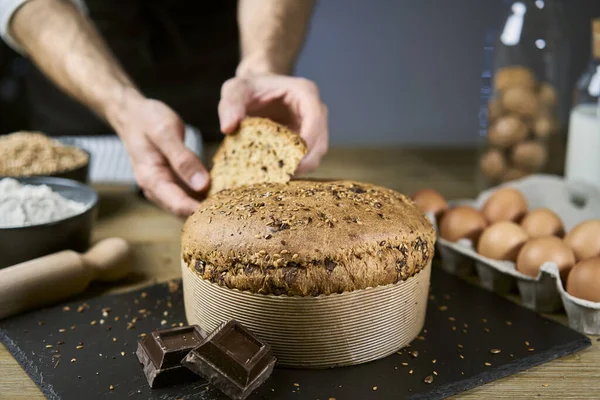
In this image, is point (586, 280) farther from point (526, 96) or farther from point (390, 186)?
point (390, 186)

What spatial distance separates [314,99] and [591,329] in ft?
2.60

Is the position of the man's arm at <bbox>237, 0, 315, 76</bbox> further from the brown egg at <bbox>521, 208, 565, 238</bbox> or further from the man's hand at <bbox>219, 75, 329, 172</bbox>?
the brown egg at <bbox>521, 208, 565, 238</bbox>

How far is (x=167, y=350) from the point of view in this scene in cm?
111

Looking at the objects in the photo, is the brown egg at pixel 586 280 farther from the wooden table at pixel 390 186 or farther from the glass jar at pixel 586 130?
the glass jar at pixel 586 130

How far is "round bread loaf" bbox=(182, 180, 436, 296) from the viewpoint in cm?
112

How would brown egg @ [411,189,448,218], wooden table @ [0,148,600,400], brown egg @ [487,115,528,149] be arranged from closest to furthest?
1. wooden table @ [0,148,600,400]
2. brown egg @ [411,189,448,218]
3. brown egg @ [487,115,528,149]

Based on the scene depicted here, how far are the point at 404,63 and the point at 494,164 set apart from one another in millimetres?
1138

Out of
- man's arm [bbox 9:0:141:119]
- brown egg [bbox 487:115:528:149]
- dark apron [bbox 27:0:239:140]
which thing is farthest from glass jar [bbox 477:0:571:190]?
man's arm [bbox 9:0:141:119]

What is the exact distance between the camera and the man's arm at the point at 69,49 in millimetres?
1886

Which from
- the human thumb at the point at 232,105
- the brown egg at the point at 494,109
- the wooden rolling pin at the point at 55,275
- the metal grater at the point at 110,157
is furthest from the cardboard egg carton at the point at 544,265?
the metal grater at the point at 110,157

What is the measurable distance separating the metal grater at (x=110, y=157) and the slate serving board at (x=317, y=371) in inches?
36.4

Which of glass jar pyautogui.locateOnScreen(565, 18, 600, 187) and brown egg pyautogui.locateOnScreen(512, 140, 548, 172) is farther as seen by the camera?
brown egg pyautogui.locateOnScreen(512, 140, 548, 172)

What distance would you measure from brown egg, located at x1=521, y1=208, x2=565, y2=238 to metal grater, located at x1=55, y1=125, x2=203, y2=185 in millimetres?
1149

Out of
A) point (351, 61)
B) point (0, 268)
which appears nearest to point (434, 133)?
point (351, 61)
